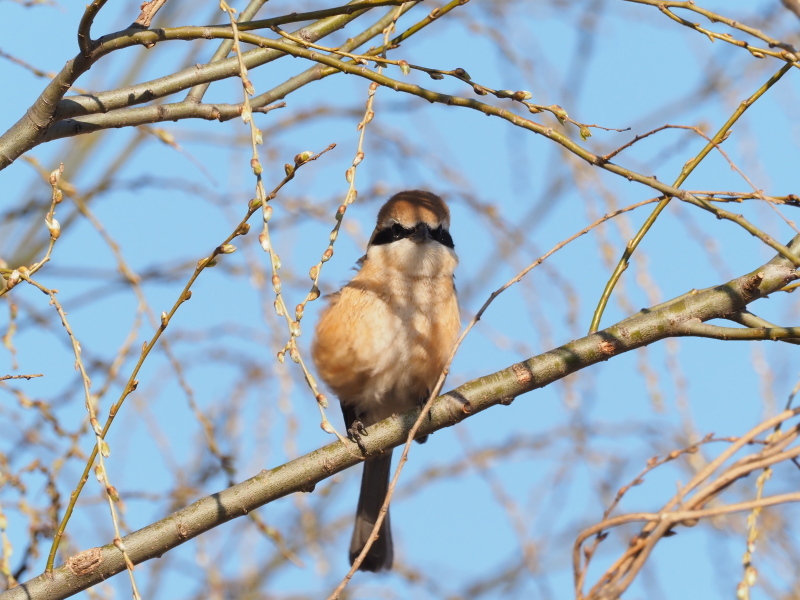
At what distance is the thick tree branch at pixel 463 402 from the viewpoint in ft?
7.75

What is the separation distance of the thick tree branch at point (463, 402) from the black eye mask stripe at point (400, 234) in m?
1.50

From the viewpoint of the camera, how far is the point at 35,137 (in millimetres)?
2318

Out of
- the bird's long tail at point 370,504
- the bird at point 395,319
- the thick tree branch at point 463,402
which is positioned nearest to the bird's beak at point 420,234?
the bird at point 395,319

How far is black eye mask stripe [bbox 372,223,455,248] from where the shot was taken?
13.4 feet

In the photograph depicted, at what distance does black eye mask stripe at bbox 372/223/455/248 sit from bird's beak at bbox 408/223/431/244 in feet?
0.07

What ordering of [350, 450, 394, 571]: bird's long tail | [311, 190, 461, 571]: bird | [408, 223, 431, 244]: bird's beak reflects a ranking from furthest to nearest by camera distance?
1. [350, 450, 394, 571]: bird's long tail
2. [408, 223, 431, 244]: bird's beak
3. [311, 190, 461, 571]: bird

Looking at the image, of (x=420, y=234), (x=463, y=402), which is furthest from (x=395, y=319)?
(x=463, y=402)

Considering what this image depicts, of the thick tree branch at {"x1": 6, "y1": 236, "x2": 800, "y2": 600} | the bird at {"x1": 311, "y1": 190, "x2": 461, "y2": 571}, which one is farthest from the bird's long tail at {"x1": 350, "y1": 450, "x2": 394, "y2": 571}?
the thick tree branch at {"x1": 6, "y1": 236, "x2": 800, "y2": 600}

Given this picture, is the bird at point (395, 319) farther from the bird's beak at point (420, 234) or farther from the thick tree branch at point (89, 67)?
the thick tree branch at point (89, 67)

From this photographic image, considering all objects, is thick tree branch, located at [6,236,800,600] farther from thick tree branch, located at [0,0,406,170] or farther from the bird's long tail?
the bird's long tail

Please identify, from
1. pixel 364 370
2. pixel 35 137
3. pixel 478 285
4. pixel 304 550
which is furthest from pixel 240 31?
pixel 304 550

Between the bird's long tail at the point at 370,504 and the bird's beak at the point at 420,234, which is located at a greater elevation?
the bird's beak at the point at 420,234

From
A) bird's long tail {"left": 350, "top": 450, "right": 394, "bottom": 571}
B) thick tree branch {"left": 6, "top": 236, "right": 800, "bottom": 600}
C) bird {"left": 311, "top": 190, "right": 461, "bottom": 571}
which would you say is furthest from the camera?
bird's long tail {"left": 350, "top": 450, "right": 394, "bottom": 571}

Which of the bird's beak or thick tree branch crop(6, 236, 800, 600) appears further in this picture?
the bird's beak
